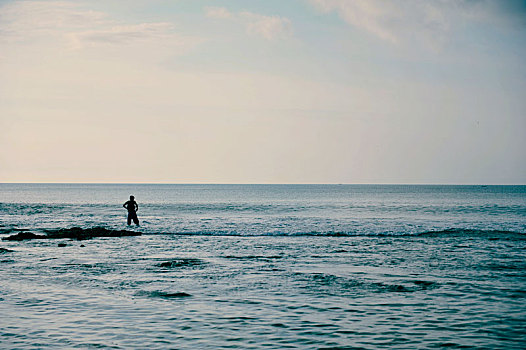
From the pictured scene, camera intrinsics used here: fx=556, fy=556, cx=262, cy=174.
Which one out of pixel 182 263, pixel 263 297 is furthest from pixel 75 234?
pixel 263 297

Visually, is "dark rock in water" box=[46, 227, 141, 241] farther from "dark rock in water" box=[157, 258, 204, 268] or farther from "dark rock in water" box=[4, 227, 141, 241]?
"dark rock in water" box=[157, 258, 204, 268]

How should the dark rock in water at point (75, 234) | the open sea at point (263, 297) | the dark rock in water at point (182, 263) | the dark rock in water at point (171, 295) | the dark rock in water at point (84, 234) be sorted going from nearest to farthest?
the open sea at point (263, 297) < the dark rock in water at point (171, 295) < the dark rock in water at point (182, 263) < the dark rock in water at point (75, 234) < the dark rock in water at point (84, 234)

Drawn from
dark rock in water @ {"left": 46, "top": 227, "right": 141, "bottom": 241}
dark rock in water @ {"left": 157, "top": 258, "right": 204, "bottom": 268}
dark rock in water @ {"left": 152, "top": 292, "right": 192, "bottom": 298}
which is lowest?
dark rock in water @ {"left": 46, "top": 227, "right": 141, "bottom": 241}

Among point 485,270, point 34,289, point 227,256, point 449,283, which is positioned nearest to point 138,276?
point 34,289

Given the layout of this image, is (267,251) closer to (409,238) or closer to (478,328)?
(409,238)

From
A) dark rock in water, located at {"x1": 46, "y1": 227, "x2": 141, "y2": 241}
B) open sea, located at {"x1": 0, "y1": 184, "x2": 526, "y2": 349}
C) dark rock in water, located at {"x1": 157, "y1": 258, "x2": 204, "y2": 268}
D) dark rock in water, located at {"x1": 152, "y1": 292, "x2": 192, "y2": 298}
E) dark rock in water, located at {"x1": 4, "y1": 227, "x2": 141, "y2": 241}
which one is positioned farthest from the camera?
dark rock in water, located at {"x1": 46, "y1": 227, "x2": 141, "y2": 241}

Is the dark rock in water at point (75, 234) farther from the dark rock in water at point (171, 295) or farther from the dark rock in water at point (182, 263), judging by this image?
the dark rock in water at point (171, 295)

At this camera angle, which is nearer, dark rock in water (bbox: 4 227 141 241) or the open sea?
the open sea

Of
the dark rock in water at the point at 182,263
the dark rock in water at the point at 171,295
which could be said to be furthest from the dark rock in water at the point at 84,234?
the dark rock in water at the point at 171,295

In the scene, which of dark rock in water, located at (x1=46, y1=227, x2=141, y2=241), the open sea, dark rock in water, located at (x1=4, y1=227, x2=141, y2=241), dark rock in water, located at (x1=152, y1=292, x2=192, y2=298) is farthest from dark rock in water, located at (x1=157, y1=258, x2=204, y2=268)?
dark rock in water, located at (x1=46, y1=227, x2=141, y2=241)

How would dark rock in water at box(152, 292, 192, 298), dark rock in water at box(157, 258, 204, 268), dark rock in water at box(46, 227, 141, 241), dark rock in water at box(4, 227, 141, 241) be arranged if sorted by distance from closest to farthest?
dark rock in water at box(152, 292, 192, 298) → dark rock in water at box(157, 258, 204, 268) → dark rock in water at box(4, 227, 141, 241) → dark rock in water at box(46, 227, 141, 241)

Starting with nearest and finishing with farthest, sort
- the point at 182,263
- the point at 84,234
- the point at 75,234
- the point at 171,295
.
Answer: the point at 171,295
the point at 182,263
the point at 75,234
the point at 84,234

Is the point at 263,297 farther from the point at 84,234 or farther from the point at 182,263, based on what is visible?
the point at 84,234

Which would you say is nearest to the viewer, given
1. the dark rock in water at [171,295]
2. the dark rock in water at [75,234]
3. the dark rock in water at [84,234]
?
the dark rock in water at [171,295]
